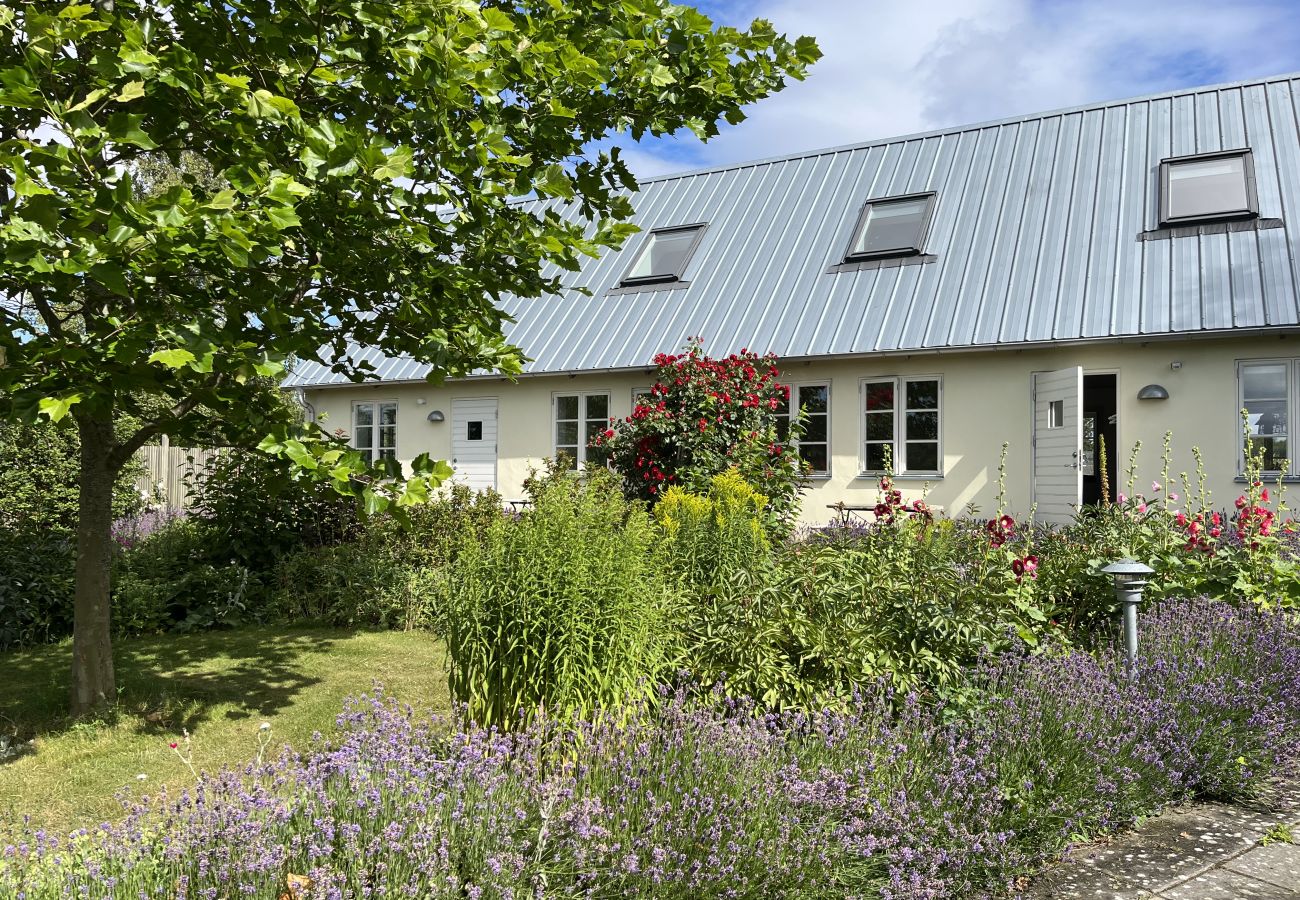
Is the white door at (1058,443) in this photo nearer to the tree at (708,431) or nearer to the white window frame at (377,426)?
the tree at (708,431)

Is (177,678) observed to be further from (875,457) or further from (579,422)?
(875,457)

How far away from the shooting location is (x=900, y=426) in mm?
11844

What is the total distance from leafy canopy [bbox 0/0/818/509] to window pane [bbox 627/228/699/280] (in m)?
9.55

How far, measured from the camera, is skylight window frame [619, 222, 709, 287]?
47.3ft

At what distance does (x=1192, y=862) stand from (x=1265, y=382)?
858 centimetres

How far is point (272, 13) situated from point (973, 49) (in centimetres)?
3555

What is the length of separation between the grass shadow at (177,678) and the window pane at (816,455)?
277 inches

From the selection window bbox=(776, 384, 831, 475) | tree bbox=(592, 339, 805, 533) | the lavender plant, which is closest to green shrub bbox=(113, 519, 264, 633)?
the lavender plant

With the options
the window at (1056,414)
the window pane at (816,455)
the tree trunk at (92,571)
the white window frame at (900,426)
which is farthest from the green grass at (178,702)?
the window at (1056,414)

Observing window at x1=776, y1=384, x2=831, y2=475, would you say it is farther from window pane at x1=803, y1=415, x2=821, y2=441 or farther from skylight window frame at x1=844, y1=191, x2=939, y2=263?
skylight window frame at x1=844, y1=191, x2=939, y2=263

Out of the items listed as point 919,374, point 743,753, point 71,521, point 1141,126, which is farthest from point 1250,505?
point 71,521

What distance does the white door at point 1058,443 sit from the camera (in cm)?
1013

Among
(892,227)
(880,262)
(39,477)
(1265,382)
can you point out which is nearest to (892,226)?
(892,227)

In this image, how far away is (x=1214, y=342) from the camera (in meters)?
10.1
